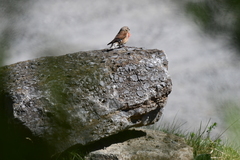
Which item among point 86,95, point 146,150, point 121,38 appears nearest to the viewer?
point 86,95

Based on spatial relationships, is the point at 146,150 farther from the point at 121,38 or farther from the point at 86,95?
the point at 121,38

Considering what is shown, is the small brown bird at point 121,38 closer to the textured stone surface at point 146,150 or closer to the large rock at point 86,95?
the large rock at point 86,95

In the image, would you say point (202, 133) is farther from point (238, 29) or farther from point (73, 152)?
point (238, 29)

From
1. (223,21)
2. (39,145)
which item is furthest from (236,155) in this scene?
(223,21)

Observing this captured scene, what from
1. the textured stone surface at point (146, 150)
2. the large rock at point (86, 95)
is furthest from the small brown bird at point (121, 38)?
the textured stone surface at point (146, 150)

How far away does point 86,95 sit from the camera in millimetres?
2145

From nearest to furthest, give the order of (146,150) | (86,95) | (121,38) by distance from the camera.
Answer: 1. (86,95)
2. (146,150)
3. (121,38)

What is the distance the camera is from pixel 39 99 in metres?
2.00

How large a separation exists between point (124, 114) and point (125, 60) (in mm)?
462

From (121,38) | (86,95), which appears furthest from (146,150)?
(121,38)

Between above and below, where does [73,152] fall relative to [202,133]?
below

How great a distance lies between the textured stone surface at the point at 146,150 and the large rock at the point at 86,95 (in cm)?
24

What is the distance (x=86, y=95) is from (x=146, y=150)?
740 mm

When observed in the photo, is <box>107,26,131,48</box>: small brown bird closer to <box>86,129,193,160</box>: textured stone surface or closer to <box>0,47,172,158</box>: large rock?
<box>0,47,172,158</box>: large rock
